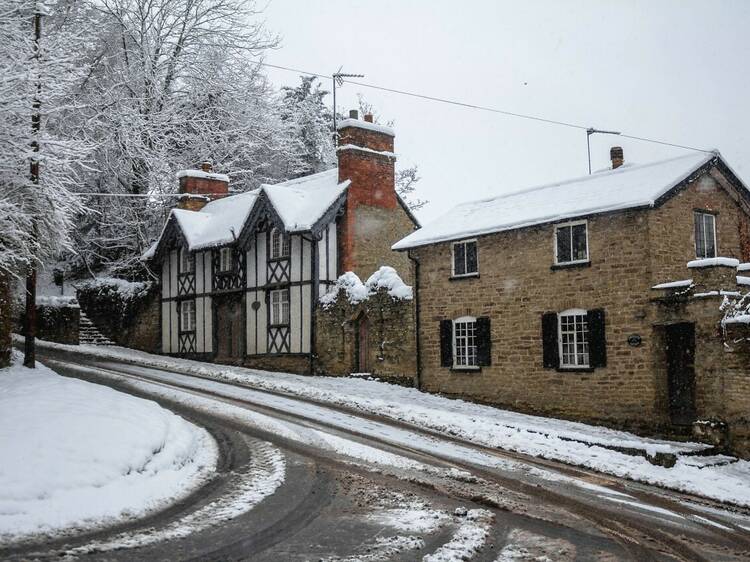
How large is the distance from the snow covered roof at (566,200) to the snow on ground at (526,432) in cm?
508

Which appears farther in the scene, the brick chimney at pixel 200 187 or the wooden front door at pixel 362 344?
the brick chimney at pixel 200 187

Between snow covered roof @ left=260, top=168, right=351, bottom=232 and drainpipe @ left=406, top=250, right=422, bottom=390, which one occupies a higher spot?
snow covered roof @ left=260, top=168, right=351, bottom=232

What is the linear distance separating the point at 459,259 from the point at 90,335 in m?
21.2

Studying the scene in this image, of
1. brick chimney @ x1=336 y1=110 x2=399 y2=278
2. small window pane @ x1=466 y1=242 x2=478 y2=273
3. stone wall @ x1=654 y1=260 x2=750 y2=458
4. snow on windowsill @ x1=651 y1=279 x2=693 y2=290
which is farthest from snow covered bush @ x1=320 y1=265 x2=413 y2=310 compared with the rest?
stone wall @ x1=654 y1=260 x2=750 y2=458

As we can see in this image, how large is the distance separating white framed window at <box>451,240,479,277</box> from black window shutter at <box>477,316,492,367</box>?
155cm

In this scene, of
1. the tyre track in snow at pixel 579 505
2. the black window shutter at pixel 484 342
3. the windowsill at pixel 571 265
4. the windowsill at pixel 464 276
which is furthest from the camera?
the windowsill at pixel 464 276

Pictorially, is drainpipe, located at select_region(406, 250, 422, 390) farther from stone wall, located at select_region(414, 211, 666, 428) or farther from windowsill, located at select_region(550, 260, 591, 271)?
windowsill, located at select_region(550, 260, 591, 271)

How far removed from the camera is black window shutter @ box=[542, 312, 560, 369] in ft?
66.1

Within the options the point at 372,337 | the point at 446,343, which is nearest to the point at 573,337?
the point at 446,343

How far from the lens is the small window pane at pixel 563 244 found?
20.3m

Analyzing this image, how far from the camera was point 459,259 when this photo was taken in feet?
75.8

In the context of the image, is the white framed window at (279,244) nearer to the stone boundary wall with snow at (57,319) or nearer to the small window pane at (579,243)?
the stone boundary wall with snow at (57,319)

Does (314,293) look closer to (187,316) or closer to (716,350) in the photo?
(187,316)

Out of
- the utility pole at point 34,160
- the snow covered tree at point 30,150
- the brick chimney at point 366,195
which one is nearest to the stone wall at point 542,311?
the brick chimney at point 366,195
